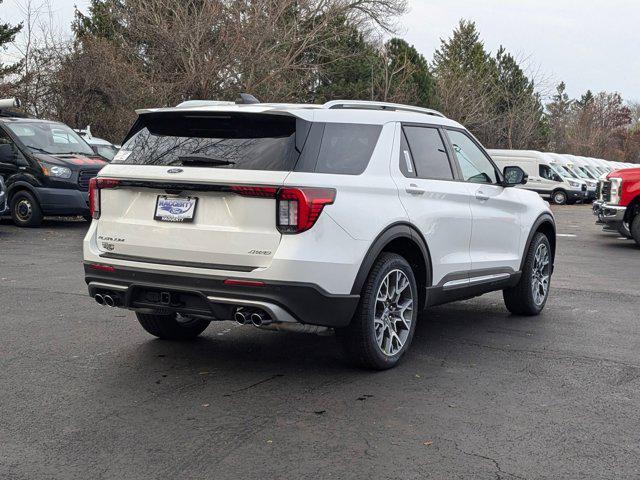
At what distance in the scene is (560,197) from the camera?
125 ft

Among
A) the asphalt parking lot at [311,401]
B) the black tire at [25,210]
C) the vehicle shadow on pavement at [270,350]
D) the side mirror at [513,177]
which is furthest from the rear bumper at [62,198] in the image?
the side mirror at [513,177]

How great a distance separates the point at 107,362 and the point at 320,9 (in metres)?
31.4

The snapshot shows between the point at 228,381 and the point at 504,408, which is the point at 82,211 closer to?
the point at 228,381

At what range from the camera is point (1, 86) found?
88.9 feet

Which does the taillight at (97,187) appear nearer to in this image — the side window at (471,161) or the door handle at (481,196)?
the side window at (471,161)

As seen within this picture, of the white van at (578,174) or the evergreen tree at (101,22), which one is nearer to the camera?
the evergreen tree at (101,22)

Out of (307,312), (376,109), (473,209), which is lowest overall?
(307,312)

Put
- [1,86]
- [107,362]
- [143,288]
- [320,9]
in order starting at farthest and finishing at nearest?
[320,9] → [1,86] → [107,362] → [143,288]

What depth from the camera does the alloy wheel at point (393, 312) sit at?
605 centimetres

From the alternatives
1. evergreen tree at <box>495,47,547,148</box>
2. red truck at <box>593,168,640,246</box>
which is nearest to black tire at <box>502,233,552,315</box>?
red truck at <box>593,168,640,246</box>

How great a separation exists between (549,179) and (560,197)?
A: 89 cm

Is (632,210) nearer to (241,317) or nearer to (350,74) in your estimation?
(241,317)

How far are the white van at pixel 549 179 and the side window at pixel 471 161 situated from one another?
30.7 m

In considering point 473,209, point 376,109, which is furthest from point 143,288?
point 473,209
